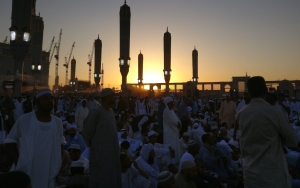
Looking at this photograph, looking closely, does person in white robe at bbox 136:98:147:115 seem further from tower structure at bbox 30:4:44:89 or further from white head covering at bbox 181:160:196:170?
white head covering at bbox 181:160:196:170

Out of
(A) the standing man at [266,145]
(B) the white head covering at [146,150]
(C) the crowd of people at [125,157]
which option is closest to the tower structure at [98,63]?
(C) the crowd of people at [125,157]

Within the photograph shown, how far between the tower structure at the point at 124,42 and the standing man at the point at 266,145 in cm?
2166

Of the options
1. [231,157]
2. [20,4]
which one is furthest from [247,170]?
[20,4]

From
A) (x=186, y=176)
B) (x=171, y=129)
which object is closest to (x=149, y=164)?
(x=186, y=176)

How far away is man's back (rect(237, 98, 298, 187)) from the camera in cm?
252

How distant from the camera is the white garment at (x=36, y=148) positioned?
9.74ft

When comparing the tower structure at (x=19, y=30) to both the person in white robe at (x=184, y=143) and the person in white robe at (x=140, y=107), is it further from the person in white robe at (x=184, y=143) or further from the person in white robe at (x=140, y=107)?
the person in white robe at (x=184, y=143)

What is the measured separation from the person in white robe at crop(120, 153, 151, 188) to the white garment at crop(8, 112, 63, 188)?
1548 mm

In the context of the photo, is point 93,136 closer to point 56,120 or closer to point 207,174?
point 56,120

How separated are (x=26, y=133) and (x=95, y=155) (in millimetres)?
881

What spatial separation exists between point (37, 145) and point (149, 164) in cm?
253

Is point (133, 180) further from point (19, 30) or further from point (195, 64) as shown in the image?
point (195, 64)

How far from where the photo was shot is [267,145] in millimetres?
2545

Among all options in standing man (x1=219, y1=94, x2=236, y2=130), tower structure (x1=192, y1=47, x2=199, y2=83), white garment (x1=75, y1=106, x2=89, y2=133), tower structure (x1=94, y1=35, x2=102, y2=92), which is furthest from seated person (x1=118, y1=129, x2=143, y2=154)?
tower structure (x1=192, y1=47, x2=199, y2=83)
